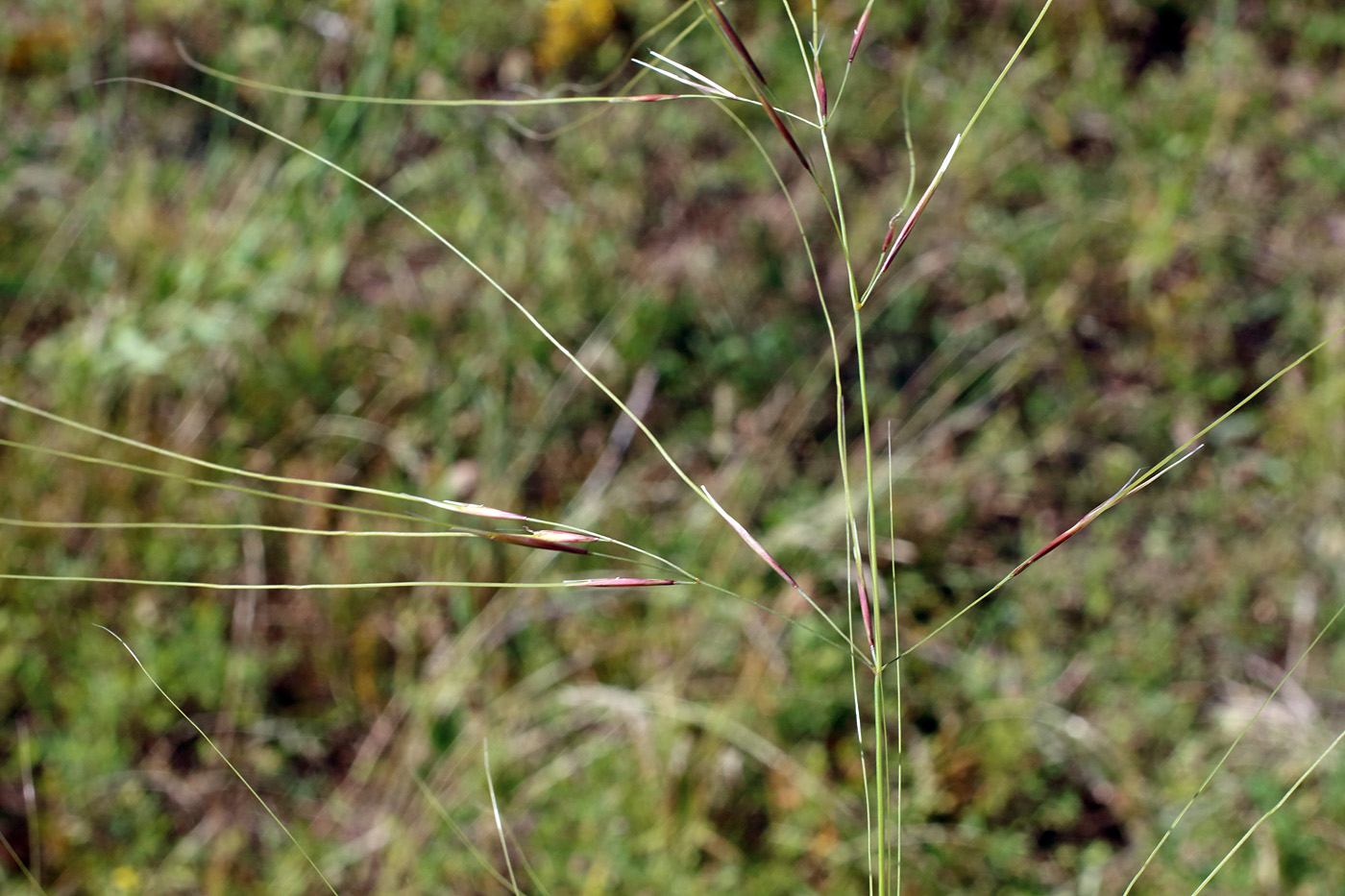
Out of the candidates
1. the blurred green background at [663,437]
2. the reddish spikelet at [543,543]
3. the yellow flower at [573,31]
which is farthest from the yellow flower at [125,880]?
the yellow flower at [573,31]

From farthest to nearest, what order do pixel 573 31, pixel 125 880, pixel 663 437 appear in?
Answer: 1. pixel 573 31
2. pixel 663 437
3. pixel 125 880

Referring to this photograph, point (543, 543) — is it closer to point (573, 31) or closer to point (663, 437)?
point (663, 437)

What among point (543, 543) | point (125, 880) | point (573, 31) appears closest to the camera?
point (543, 543)

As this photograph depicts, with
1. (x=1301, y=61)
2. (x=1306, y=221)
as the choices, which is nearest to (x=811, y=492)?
(x=1306, y=221)

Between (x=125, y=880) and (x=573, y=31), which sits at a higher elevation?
(x=573, y=31)

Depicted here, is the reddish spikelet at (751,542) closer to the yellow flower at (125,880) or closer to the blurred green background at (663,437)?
the blurred green background at (663,437)

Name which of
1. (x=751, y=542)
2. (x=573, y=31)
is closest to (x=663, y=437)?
(x=573, y=31)

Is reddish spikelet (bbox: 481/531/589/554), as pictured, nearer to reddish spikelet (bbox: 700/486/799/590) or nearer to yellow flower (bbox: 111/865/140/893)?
reddish spikelet (bbox: 700/486/799/590)

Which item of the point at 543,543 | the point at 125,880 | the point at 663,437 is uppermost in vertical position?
the point at 543,543

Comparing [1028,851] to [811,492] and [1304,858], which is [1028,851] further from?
[811,492]
